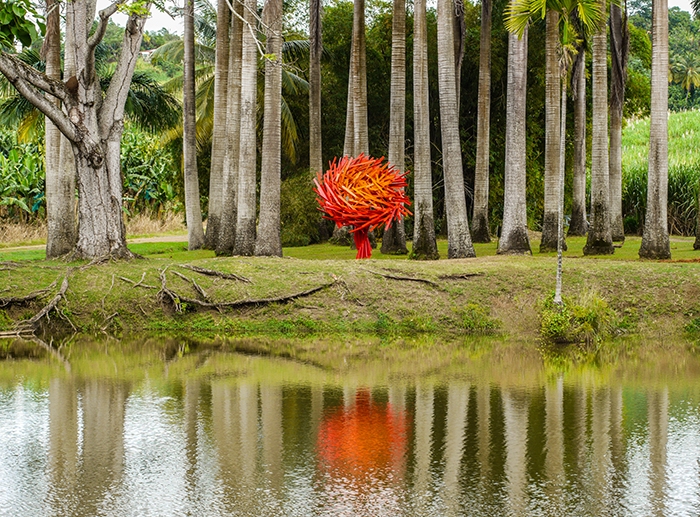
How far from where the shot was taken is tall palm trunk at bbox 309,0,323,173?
3559 cm

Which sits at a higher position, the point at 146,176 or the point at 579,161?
the point at 146,176

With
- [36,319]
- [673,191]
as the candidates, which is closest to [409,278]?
[36,319]

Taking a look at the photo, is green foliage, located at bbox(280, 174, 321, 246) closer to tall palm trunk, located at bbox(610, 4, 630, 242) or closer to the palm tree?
the palm tree

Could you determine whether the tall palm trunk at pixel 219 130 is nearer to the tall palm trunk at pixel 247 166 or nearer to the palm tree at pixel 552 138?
the tall palm trunk at pixel 247 166

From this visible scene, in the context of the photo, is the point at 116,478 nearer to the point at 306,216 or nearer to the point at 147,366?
the point at 147,366

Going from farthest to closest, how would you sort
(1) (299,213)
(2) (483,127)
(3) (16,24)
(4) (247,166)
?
(1) (299,213), (2) (483,127), (4) (247,166), (3) (16,24)

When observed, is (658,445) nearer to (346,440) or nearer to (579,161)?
(346,440)

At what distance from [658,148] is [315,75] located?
47.1ft

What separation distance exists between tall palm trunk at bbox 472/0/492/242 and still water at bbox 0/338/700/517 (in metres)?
18.7

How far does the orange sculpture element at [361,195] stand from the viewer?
83.2ft

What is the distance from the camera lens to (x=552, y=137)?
29.2 m

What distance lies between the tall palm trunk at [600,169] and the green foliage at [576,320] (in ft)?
24.5

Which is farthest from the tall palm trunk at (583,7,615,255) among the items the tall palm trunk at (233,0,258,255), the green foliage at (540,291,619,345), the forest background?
the forest background

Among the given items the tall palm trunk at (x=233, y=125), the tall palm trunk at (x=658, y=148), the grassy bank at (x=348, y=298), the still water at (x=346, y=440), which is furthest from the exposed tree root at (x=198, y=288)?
the tall palm trunk at (x=658, y=148)
